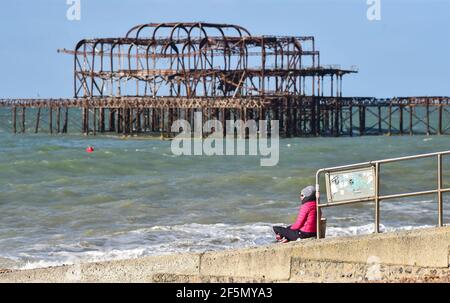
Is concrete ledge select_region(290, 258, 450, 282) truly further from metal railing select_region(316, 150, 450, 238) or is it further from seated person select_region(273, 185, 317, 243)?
seated person select_region(273, 185, 317, 243)

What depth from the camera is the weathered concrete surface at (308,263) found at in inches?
360

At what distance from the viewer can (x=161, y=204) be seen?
23.0 metres

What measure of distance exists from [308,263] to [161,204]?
13817mm

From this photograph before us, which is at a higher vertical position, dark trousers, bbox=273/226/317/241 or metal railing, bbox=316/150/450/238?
metal railing, bbox=316/150/450/238

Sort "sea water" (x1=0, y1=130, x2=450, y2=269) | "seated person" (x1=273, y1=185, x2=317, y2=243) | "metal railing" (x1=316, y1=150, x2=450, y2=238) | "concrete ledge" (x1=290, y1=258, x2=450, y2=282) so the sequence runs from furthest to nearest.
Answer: "sea water" (x1=0, y1=130, x2=450, y2=269), "seated person" (x1=273, y1=185, x2=317, y2=243), "metal railing" (x1=316, y1=150, x2=450, y2=238), "concrete ledge" (x1=290, y1=258, x2=450, y2=282)

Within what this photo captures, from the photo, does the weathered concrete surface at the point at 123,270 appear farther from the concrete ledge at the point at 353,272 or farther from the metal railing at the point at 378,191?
the metal railing at the point at 378,191

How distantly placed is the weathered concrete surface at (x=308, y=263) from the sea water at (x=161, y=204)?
421 centimetres

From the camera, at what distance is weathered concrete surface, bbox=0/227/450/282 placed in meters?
9.15

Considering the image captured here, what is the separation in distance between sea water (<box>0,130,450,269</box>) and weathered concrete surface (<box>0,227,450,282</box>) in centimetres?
421

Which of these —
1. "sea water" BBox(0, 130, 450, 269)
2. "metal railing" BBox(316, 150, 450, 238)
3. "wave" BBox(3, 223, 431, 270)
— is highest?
"metal railing" BBox(316, 150, 450, 238)

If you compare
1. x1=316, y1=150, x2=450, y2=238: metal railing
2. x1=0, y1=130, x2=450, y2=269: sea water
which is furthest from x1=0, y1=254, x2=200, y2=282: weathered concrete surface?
x1=0, y1=130, x2=450, y2=269: sea water

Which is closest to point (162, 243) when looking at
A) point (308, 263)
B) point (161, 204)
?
point (161, 204)
